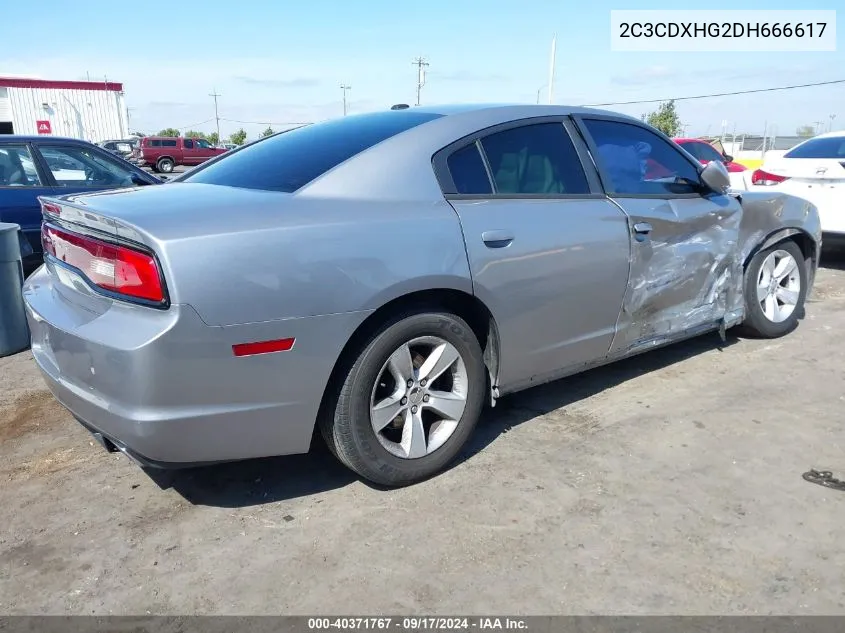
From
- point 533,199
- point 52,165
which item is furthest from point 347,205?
point 52,165

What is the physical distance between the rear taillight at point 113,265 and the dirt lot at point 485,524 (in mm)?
967

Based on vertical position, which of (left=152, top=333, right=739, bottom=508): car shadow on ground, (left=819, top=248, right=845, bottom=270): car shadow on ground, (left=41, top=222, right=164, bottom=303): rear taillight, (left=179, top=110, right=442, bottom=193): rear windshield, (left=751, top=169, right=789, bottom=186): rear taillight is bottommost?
(left=152, top=333, right=739, bottom=508): car shadow on ground

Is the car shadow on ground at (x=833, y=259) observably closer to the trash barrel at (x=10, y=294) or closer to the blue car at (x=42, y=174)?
the blue car at (x=42, y=174)

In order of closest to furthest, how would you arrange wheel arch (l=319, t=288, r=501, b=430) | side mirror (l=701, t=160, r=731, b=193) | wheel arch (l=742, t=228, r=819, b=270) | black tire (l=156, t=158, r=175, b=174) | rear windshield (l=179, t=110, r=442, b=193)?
wheel arch (l=319, t=288, r=501, b=430) → rear windshield (l=179, t=110, r=442, b=193) → side mirror (l=701, t=160, r=731, b=193) → wheel arch (l=742, t=228, r=819, b=270) → black tire (l=156, t=158, r=175, b=174)

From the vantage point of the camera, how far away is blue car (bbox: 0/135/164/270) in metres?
6.11

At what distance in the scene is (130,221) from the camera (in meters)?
2.42

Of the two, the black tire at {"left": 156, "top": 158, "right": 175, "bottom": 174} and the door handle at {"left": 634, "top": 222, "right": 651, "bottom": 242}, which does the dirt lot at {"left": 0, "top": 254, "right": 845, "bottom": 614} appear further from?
the black tire at {"left": 156, "top": 158, "right": 175, "bottom": 174}

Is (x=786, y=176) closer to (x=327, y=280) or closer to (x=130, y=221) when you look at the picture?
(x=327, y=280)

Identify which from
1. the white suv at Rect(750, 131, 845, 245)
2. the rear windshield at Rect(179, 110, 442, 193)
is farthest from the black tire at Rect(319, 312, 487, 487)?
the white suv at Rect(750, 131, 845, 245)

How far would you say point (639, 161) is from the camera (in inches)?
155

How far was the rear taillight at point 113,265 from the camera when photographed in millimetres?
2340

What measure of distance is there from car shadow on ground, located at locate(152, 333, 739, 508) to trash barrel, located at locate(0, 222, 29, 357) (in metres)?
2.50

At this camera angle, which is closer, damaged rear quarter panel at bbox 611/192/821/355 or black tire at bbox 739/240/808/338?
damaged rear quarter panel at bbox 611/192/821/355

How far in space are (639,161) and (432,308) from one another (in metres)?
1.78
